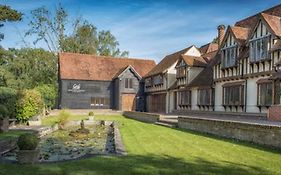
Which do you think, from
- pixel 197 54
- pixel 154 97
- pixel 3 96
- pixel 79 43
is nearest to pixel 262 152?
pixel 3 96

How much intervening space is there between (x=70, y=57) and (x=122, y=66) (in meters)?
8.05

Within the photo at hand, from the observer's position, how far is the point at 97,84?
4741 centimetres

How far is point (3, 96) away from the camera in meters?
24.3

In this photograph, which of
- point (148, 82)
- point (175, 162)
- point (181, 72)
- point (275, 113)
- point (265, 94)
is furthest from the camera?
point (148, 82)

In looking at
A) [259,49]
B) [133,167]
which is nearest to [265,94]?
[259,49]

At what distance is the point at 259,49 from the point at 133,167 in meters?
17.0

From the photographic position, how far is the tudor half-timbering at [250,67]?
867 inches

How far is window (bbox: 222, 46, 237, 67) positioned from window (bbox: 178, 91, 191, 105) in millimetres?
7919

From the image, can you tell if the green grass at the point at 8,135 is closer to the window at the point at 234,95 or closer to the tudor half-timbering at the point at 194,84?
the window at the point at 234,95

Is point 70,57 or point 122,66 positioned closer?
point 70,57

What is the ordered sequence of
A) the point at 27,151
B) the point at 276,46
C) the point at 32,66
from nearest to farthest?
the point at 27,151 < the point at 276,46 < the point at 32,66

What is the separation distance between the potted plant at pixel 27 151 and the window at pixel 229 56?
63.5 ft

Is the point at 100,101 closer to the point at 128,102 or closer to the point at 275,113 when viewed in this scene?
the point at 128,102

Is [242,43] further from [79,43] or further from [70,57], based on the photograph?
[79,43]
